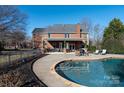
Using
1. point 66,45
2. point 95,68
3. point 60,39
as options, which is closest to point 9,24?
point 60,39

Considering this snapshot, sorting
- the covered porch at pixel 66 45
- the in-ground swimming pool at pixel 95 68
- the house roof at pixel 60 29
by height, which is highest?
the house roof at pixel 60 29

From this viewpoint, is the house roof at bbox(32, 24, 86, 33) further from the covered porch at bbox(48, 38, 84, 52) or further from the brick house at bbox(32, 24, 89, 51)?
the covered porch at bbox(48, 38, 84, 52)

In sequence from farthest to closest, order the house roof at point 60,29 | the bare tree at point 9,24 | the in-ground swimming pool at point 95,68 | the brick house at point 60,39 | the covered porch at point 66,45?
the house roof at point 60,29 → the bare tree at point 9,24 → the brick house at point 60,39 → the covered porch at point 66,45 → the in-ground swimming pool at point 95,68

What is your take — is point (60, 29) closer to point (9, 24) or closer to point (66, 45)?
point (66, 45)

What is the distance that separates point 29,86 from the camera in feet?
24.2

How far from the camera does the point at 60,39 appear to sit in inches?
762

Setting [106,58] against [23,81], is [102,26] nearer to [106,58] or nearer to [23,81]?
[106,58]

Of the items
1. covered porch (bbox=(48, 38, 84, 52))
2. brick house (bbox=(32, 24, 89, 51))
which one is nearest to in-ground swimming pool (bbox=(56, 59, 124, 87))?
covered porch (bbox=(48, 38, 84, 52))

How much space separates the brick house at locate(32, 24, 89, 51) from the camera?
16520mm

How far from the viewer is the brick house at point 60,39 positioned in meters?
16.5

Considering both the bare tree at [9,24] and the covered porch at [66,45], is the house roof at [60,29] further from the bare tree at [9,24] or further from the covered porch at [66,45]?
the bare tree at [9,24]

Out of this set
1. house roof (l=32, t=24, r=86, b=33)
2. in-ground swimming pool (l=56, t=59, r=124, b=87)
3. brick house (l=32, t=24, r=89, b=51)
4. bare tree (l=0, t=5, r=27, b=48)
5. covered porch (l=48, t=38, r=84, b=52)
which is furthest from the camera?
house roof (l=32, t=24, r=86, b=33)

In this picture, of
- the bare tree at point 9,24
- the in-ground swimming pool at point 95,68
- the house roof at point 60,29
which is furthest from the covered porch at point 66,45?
the bare tree at point 9,24
